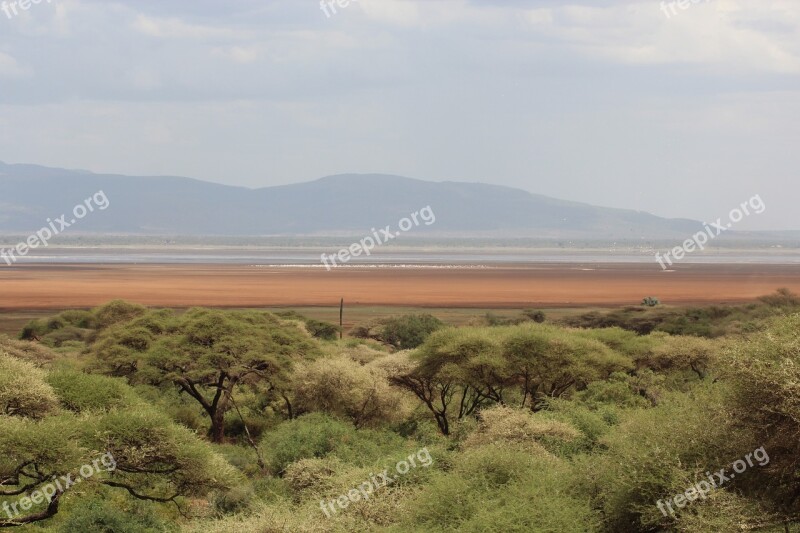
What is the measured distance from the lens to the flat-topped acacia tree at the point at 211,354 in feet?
129

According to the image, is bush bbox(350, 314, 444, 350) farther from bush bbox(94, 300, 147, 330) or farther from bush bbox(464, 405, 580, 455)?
bush bbox(464, 405, 580, 455)

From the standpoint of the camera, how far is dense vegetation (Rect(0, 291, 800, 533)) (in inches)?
734

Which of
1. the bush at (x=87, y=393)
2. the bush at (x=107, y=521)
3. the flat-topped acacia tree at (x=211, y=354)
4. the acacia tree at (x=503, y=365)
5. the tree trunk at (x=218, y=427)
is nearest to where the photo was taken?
the bush at (x=107, y=521)

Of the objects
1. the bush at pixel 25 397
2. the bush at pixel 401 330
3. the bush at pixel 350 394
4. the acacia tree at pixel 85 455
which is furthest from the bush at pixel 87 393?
the bush at pixel 401 330

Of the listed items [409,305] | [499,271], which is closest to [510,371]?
[409,305]

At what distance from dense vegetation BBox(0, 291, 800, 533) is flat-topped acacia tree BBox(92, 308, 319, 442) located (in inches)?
3.9

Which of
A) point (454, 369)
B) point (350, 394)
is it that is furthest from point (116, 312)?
point (454, 369)

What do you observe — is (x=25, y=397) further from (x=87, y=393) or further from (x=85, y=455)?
(x=87, y=393)

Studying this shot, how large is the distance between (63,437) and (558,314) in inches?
3287

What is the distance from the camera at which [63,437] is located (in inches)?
850

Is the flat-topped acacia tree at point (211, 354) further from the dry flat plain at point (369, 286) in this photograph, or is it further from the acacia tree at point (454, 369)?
the dry flat plain at point (369, 286)

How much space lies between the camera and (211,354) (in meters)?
39.7

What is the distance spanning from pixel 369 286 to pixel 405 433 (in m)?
116

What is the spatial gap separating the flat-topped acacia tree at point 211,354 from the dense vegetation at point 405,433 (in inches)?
3.9
